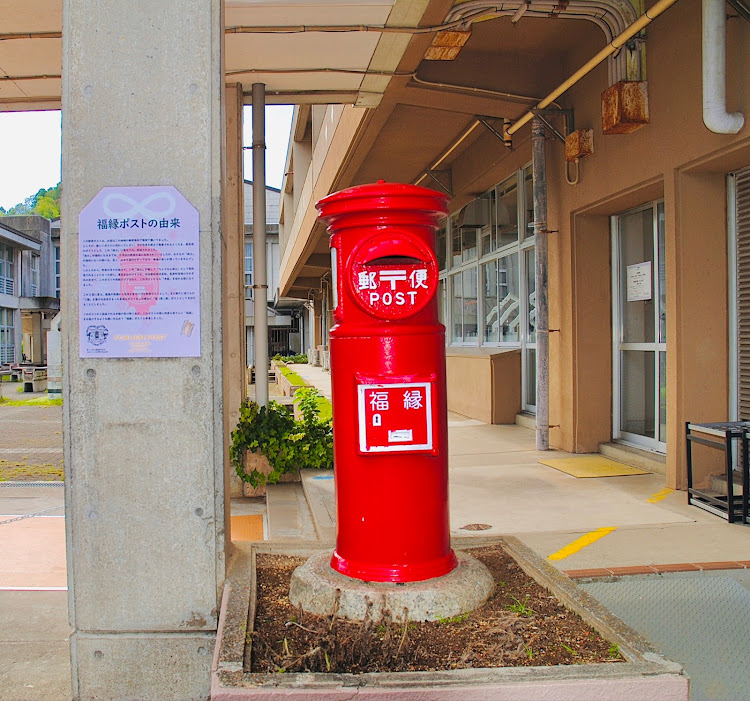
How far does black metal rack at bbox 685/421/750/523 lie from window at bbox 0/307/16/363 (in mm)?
42714

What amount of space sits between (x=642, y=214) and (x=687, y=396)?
2493 mm

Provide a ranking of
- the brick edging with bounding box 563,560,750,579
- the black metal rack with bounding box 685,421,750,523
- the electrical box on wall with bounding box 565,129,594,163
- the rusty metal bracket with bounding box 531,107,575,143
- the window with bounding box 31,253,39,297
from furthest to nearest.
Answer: the window with bounding box 31,253,39,297 < the rusty metal bracket with bounding box 531,107,575,143 < the electrical box on wall with bounding box 565,129,594,163 < the black metal rack with bounding box 685,421,750,523 < the brick edging with bounding box 563,560,750,579

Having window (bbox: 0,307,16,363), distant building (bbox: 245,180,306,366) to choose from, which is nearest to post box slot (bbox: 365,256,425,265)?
distant building (bbox: 245,180,306,366)

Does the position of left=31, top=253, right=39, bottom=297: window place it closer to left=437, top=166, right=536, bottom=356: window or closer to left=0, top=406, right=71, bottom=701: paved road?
left=437, top=166, right=536, bottom=356: window

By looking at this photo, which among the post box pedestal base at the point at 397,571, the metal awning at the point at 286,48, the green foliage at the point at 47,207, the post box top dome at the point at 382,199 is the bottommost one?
the post box pedestal base at the point at 397,571

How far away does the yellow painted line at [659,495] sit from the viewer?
6.26 metres

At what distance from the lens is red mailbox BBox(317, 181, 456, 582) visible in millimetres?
3283

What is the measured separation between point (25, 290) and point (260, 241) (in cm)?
4391

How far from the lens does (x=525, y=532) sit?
539 centimetres

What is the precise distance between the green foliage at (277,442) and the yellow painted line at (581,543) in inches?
114

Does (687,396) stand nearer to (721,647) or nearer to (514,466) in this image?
(514,466)

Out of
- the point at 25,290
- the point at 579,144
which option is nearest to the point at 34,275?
the point at 25,290

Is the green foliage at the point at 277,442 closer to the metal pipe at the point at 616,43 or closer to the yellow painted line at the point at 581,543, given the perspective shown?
the yellow painted line at the point at 581,543

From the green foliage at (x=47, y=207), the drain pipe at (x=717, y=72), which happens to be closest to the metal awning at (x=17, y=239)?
the drain pipe at (x=717, y=72)
